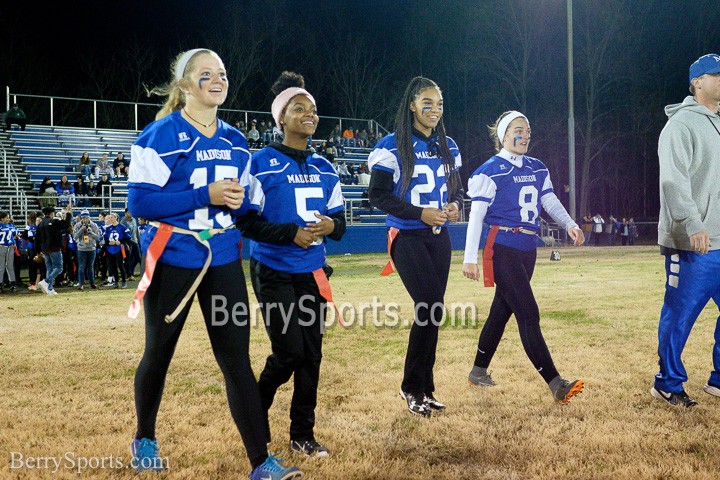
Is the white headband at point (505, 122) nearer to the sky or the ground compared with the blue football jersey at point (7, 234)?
nearer to the sky

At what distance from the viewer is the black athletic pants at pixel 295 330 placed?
394 centimetres

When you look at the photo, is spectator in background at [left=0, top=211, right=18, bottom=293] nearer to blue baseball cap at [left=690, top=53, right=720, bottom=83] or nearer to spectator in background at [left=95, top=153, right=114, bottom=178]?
spectator in background at [left=95, top=153, right=114, bottom=178]

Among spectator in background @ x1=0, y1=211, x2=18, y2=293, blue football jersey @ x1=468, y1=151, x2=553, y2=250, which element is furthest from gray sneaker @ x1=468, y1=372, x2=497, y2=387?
spectator in background @ x1=0, y1=211, x2=18, y2=293

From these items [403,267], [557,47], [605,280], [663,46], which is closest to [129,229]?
[605,280]

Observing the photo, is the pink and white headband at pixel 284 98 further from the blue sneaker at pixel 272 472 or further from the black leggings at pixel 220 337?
the blue sneaker at pixel 272 472

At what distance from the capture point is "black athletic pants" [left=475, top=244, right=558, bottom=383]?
16.9ft

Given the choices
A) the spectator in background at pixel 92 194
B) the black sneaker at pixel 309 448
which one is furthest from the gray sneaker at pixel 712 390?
the spectator in background at pixel 92 194

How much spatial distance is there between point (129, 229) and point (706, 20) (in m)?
43.5

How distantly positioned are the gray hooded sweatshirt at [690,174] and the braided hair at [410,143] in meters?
1.51

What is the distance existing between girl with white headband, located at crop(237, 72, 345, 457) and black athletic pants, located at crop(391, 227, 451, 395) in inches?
37.0

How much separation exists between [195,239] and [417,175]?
6.76 feet

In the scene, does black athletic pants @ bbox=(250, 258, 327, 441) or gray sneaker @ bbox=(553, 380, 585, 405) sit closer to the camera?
black athletic pants @ bbox=(250, 258, 327, 441)

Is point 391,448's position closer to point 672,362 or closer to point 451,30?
point 672,362

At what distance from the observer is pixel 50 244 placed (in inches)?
632
